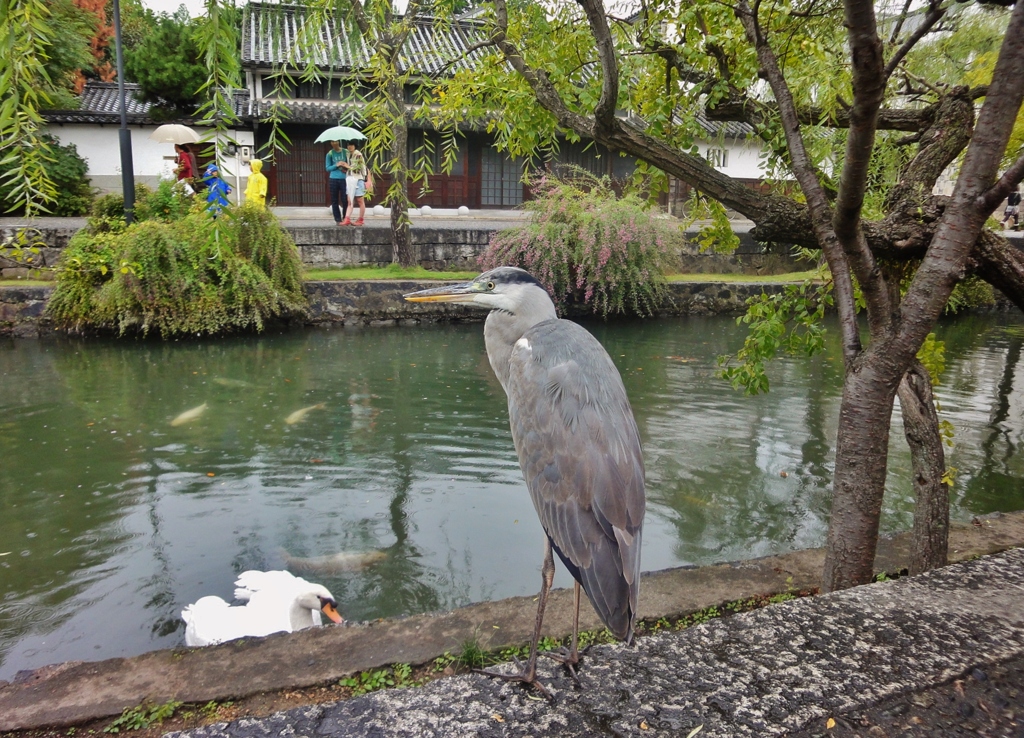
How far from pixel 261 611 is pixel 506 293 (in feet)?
6.71

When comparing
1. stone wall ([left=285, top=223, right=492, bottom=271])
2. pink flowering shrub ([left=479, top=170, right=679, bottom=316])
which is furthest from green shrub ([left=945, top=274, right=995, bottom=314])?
stone wall ([left=285, top=223, right=492, bottom=271])

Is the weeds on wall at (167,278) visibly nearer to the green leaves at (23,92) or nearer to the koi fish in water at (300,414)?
the koi fish in water at (300,414)

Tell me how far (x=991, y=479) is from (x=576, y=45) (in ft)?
15.8

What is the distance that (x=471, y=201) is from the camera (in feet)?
73.4

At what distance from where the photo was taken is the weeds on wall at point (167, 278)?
10375mm

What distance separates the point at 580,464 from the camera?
2322 mm

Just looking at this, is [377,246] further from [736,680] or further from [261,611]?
[736,680]

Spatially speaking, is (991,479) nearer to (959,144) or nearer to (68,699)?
(959,144)

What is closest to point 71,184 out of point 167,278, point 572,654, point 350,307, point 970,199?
point 167,278

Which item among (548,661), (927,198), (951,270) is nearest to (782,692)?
(548,661)

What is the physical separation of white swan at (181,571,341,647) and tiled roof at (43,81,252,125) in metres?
16.9

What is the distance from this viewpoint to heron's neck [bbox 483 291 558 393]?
294 cm

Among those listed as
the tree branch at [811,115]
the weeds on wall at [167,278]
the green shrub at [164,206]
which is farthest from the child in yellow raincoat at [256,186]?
the tree branch at [811,115]

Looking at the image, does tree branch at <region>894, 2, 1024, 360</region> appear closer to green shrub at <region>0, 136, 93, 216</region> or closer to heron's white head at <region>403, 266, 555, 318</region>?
heron's white head at <region>403, 266, 555, 318</region>
